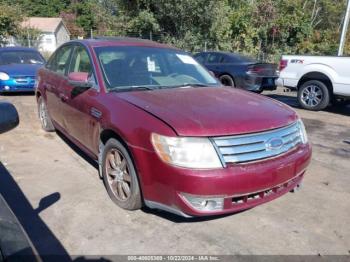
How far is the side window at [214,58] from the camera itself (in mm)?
12086

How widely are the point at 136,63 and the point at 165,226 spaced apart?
1890mm

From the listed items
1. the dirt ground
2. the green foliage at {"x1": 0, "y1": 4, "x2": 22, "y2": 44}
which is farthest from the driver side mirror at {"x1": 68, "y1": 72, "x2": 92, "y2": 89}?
the green foliage at {"x1": 0, "y1": 4, "x2": 22, "y2": 44}

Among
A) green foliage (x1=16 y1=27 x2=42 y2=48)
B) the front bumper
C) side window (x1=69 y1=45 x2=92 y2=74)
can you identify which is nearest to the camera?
the front bumper

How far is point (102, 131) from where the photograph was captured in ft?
12.2

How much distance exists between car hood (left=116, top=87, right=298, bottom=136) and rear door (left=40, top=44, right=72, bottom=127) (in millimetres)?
1731

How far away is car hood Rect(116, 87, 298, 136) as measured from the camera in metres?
2.97

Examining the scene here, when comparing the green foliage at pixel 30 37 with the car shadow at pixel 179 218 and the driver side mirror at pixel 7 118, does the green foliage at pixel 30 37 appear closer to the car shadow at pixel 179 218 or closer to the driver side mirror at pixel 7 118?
the car shadow at pixel 179 218

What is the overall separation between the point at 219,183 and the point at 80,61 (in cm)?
264

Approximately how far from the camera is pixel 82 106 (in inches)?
164

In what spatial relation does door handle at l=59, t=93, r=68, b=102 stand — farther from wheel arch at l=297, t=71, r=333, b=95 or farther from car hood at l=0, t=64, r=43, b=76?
wheel arch at l=297, t=71, r=333, b=95

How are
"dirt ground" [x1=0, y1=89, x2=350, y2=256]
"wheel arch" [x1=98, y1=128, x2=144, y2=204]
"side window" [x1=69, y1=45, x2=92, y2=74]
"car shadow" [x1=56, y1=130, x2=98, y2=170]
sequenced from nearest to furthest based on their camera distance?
"dirt ground" [x1=0, y1=89, x2=350, y2=256] < "wheel arch" [x1=98, y1=128, x2=144, y2=204] < "side window" [x1=69, y1=45, x2=92, y2=74] < "car shadow" [x1=56, y1=130, x2=98, y2=170]

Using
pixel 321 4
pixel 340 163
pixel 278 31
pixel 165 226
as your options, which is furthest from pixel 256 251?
pixel 321 4

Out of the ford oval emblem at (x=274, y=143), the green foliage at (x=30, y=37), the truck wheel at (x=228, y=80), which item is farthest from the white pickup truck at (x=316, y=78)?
the green foliage at (x=30, y=37)

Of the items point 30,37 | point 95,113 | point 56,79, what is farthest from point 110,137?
point 30,37
